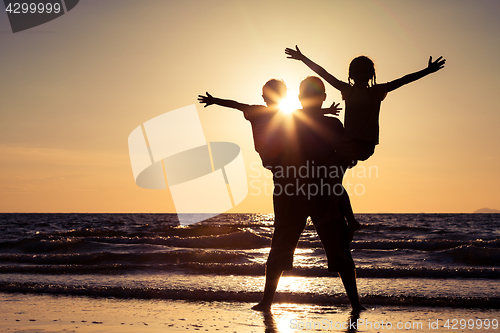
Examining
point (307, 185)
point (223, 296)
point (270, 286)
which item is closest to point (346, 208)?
point (307, 185)

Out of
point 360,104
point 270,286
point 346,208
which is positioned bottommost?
point 270,286

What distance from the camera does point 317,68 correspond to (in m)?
3.38

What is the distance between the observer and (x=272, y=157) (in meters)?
3.67

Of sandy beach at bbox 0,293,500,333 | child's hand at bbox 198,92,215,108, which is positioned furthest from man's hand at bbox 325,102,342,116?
Answer: sandy beach at bbox 0,293,500,333

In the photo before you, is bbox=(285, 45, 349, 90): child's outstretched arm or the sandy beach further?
the sandy beach

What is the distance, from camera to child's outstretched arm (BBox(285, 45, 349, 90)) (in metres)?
3.38

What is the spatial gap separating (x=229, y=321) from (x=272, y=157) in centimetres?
173

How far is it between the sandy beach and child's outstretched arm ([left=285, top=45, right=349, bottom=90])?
227cm

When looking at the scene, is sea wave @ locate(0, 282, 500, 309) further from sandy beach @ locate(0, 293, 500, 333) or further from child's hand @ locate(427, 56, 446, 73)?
child's hand @ locate(427, 56, 446, 73)

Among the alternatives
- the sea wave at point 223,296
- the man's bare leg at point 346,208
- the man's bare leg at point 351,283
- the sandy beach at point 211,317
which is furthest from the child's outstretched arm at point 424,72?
the sea wave at point 223,296

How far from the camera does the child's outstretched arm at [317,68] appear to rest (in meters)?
3.38

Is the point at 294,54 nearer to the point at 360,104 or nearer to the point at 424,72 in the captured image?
the point at 360,104

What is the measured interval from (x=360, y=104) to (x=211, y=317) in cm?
267

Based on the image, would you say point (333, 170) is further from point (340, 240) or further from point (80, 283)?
point (80, 283)
